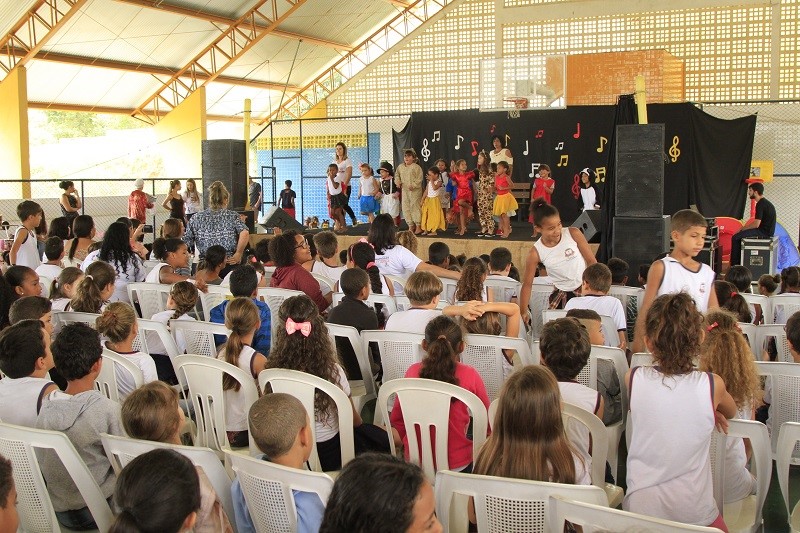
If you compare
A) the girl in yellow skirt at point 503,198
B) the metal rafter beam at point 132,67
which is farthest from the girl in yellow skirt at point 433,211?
the metal rafter beam at point 132,67

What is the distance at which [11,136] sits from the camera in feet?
55.2

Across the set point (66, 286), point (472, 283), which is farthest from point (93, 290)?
point (472, 283)

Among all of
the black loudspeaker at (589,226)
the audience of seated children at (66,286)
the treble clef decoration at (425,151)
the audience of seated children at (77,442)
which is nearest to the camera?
the audience of seated children at (77,442)

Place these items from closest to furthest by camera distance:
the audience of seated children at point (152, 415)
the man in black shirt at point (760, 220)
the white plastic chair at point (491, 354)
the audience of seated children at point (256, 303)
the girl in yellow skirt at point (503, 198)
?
the audience of seated children at point (152, 415), the white plastic chair at point (491, 354), the audience of seated children at point (256, 303), the man in black shirt at point (760, 220), the girl in yellow skirt at point (503, 198)

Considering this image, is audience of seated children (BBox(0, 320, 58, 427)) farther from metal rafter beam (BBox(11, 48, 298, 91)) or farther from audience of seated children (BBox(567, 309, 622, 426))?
metal rafter beam (BBox(11, 48, 298, 91))

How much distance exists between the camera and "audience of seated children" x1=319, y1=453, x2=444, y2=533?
5.18 feet

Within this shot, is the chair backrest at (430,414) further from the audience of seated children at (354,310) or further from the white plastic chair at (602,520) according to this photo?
the audience of seated children at (354,310)

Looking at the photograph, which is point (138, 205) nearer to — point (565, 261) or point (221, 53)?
point (221, 53)

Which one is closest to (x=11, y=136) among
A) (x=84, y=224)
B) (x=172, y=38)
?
(x=172, y=38)

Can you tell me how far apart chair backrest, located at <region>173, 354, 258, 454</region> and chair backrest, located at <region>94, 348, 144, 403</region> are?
0.19 metres

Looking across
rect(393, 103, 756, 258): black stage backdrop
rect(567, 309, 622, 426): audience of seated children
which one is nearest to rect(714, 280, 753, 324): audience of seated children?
rect(567, 309, 622, 426): audience of seated children

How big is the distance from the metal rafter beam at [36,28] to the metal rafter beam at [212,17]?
3.96ft

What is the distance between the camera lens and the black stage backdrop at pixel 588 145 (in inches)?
528

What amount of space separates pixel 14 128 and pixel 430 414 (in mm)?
16340
